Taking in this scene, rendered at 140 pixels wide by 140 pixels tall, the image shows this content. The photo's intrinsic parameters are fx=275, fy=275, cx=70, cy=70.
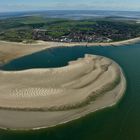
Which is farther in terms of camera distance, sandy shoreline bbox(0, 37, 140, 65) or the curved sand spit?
sandy shoreline bbox(0, 37, 140, 65)

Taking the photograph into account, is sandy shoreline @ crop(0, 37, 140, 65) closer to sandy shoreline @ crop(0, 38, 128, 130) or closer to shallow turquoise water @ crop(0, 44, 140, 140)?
sandy shoreline @ crop(0, 38, 128, 130)

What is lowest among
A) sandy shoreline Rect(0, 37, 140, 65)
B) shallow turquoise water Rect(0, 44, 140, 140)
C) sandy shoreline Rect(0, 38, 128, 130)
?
shallow turquoise water Rect(0, 44, 140, 140)

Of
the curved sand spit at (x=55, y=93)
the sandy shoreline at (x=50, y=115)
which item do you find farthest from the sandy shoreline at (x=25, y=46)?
the sandy shoreline at (x=50, y=115)

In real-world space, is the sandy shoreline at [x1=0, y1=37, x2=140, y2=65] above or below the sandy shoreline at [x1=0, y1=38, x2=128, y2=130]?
above

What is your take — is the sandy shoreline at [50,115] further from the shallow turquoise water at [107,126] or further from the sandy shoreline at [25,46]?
the sandy shoreline at [25,46]

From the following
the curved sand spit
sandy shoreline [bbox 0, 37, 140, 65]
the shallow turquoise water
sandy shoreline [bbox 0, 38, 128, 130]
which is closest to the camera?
the shallow turquoise water

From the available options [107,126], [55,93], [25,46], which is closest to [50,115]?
[55,93]

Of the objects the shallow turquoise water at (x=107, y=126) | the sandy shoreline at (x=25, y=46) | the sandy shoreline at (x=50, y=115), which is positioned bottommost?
the shallow turquoise water at (x=107, y=126)

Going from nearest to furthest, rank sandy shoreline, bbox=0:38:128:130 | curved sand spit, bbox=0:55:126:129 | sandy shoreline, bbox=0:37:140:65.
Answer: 1. sandy shoreline, bbox=0:38:128:130
2. curved sand spit, bbox=0:55:126:129
3. sandy shoreline, bbox=0:37:140:65

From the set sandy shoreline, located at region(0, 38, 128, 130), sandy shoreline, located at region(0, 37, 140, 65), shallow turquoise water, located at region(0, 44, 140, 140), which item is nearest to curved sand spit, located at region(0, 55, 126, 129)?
sandy shoreline, located at region(0, 38, 128, 130)

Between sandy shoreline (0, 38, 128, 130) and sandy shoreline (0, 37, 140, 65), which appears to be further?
sandy shoreline (0, 37, 140, 65)
